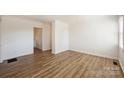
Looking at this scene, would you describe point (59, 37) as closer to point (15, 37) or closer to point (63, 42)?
point (63, 42)

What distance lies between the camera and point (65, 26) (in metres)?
7.23

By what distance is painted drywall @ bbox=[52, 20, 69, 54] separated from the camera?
615 centimetres

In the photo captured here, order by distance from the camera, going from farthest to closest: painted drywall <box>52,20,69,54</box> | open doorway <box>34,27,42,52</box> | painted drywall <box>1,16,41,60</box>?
open doorway <box>34,27,42,52</box>, painted drywall <box>52,20,69,54</box>, painted drywall <box>1,16,41,60</box>

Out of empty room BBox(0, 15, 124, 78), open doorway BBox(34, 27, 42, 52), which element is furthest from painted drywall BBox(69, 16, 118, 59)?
open doorway BBox(34, 27, 42, 52)

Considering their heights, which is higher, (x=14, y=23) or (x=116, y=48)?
(x=14, y=23)

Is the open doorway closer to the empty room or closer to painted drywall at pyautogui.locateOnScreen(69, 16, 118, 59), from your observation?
the empty room

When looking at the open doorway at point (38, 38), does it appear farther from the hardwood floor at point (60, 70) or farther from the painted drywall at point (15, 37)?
the hardwood floor at point (60, 70)

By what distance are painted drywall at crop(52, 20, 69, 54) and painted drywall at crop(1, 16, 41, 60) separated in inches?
46.8

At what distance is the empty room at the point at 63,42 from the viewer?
13.5 ft

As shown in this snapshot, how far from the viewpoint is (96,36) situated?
5.90 metres
